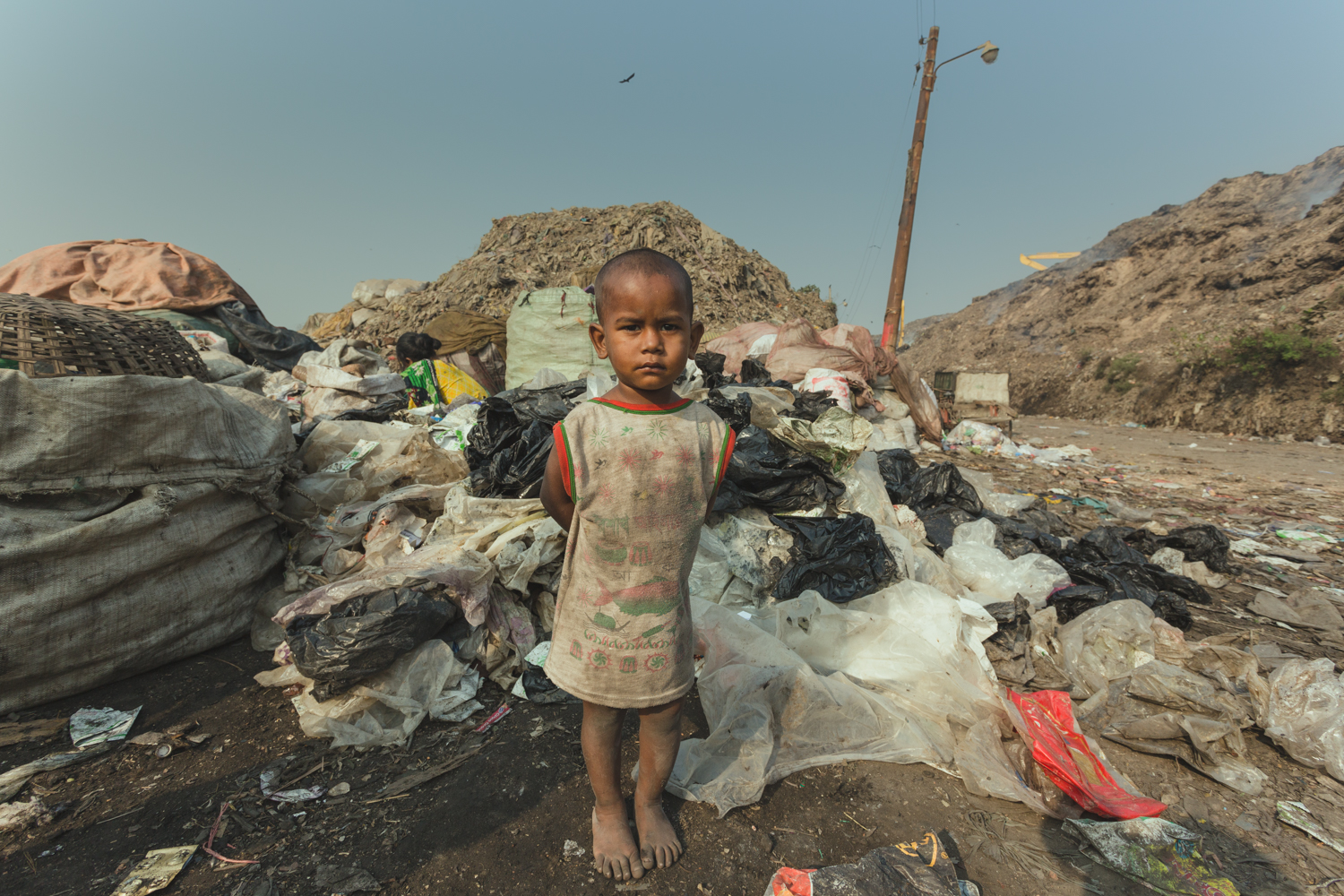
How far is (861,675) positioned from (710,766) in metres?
0.71

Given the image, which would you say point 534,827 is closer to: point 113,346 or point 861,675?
point 861,675

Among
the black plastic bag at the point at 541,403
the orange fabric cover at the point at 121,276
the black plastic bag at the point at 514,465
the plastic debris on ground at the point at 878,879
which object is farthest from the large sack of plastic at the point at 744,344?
the plastic debris on ground at the point at 878,879

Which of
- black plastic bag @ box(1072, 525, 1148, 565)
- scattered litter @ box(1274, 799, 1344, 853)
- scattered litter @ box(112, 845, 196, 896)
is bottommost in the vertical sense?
scattered litter @ box(1274, 799, 1344, 853)

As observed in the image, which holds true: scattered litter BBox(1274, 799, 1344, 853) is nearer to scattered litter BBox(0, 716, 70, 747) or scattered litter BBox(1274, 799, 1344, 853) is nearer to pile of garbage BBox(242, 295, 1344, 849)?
pile of garbage BBox(242, 295, 1344, 849)

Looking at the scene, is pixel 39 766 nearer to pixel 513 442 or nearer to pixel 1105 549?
pixel 513 442

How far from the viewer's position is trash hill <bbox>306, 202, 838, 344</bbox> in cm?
1214

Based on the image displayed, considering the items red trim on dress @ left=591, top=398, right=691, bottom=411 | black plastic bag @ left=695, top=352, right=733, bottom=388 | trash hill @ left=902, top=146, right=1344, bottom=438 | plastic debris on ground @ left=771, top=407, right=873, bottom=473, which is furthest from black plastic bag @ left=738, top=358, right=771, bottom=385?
A: trash hill @ left=902, top=146, right=1344, bottom=438

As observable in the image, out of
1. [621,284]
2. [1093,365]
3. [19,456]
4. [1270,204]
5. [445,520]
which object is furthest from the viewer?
[1270,204]

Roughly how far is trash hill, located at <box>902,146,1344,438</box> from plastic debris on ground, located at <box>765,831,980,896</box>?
1139 cm

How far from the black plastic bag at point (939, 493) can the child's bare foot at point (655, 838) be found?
8.58 ft

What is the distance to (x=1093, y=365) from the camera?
13.5m

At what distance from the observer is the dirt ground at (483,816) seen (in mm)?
1272

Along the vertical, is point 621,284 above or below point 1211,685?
above

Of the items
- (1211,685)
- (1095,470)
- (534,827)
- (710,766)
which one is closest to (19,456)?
(534,827)
